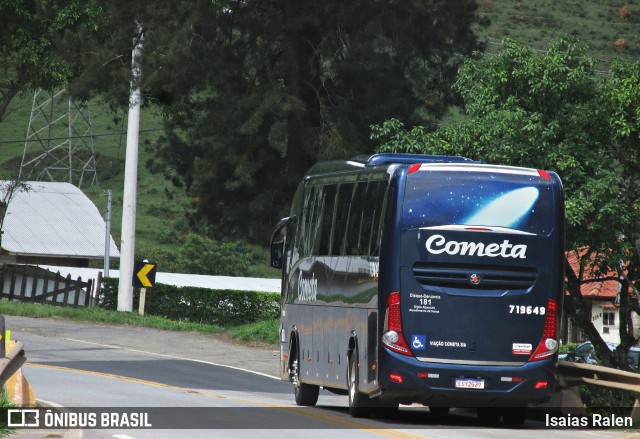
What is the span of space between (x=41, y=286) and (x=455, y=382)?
129 feet

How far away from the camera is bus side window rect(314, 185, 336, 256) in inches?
759

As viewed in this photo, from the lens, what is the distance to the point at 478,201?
16.4 m

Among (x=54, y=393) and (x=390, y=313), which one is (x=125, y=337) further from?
(x=390, y=313)

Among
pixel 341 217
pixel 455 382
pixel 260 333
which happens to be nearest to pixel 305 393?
pixel 341 217

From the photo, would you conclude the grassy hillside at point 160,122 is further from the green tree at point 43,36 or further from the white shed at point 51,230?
the green tree at point 43,36

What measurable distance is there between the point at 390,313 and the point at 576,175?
8088mm

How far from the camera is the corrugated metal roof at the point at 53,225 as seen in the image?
222 feet

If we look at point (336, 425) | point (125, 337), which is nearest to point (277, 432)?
point (336, 425)

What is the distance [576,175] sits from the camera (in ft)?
75.8

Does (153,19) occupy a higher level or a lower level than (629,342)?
higher

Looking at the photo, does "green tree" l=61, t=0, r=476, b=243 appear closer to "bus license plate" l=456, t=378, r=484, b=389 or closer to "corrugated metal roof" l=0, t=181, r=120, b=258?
"bus license plate" l=456, t=378, r=484, b=389

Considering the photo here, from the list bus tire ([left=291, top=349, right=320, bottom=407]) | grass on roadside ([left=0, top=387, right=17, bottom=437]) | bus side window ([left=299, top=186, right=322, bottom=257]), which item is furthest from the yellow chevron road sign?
grass on roadside ([left=0, top=387, right=17, bottom=437])

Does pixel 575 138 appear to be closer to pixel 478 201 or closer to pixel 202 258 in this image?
pixel 478 201

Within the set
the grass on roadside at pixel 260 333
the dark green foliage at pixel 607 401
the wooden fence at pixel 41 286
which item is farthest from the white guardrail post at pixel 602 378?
the wooden fence at pixel 41 286
